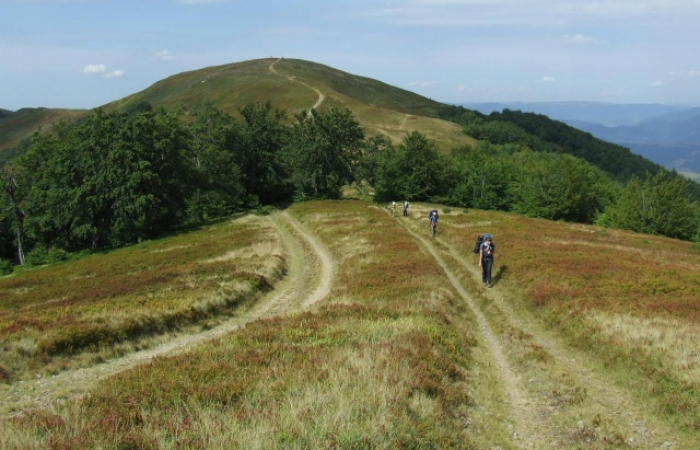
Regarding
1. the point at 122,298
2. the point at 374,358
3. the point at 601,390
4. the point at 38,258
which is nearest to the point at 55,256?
the point at 38,258

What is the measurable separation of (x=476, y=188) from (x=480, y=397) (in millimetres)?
74366

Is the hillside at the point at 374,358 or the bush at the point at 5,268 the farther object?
the bush at the point at 5,268

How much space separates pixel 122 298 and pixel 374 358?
673 inches

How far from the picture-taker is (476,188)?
269 feet

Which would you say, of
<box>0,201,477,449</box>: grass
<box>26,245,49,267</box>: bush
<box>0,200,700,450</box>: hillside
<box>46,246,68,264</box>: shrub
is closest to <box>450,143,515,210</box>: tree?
<box>0,200,700,450</box>: hillside

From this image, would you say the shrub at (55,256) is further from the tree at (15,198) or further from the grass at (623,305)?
the grass at (623,305)

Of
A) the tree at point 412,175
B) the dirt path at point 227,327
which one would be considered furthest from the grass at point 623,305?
the tree at point 412,175

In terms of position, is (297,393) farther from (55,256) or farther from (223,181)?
(223,181)

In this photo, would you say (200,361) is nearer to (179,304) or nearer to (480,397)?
(480,397)

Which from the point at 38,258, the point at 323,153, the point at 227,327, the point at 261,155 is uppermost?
the point at 261,155

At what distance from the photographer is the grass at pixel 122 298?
15039 mm

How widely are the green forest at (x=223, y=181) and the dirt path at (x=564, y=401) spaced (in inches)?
2083

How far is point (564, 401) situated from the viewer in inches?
431

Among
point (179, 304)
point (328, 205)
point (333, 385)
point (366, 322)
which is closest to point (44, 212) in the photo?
point (328, 205)
